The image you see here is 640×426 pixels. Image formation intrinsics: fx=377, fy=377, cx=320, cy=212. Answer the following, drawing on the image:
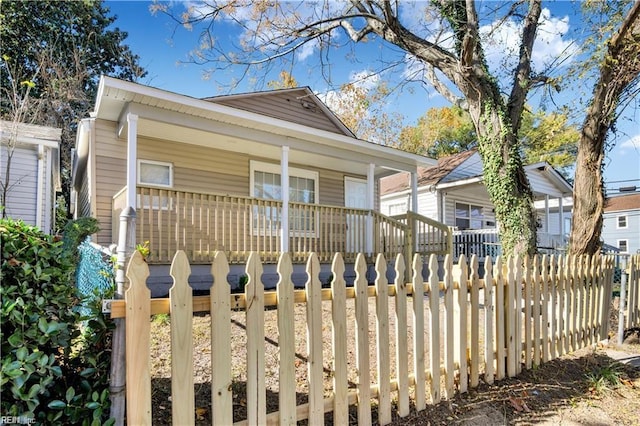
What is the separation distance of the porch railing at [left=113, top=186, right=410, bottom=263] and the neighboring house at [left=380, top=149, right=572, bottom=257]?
245 inches

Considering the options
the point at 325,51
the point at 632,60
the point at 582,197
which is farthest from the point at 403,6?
the point at 582,197

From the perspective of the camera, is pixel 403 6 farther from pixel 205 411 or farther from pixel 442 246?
pixel 205 411

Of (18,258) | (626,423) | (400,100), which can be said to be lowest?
(626,423)

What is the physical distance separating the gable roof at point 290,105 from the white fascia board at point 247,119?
275 centimetres

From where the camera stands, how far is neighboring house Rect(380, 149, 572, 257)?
14711 mm

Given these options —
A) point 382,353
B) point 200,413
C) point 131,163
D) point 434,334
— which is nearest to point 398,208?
point 131,163

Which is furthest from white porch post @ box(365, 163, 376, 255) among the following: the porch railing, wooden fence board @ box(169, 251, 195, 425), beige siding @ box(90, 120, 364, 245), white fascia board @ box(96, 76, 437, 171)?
wooden fence board @ box(169, 251, 195, 425)

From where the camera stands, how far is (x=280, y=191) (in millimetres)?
10180

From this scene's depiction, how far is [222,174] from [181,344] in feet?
25.1

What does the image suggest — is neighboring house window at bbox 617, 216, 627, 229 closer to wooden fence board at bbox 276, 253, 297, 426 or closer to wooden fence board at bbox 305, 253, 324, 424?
wooden fence board at bbox 305, 253, 324, 424

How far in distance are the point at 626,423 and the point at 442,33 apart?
6763 millimetres

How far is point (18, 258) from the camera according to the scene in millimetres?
1846

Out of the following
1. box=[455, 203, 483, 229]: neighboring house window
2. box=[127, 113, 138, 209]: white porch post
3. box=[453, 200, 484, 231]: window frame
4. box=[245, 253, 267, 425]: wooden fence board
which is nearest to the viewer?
box=[245, 253, 267, 425]: wooden fence board

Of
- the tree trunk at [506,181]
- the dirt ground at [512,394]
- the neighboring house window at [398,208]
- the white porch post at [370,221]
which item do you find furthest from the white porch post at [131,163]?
the neighboring house window at [398,208]
